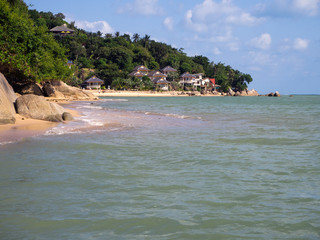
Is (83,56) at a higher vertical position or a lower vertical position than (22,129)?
higher

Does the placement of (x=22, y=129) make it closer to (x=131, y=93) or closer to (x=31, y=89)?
(x=31, y=89)

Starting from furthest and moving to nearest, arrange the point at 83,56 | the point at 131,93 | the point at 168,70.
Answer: the point at 168,70 < the point at 83,56 < the point at 131,93

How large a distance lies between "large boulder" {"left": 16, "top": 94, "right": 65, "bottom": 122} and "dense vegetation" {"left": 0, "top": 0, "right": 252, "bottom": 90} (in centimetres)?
887

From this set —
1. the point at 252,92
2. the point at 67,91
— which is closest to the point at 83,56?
the point at 67,91

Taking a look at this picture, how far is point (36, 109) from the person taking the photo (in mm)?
14891

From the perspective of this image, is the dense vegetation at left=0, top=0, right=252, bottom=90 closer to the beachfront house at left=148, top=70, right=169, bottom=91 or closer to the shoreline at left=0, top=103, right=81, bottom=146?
the beachfront house at left=148, top=70, right=169, bottom=91

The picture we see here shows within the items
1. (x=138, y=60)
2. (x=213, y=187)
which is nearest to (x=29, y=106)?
(x=213, y=187)

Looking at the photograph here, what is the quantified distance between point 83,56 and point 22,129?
91.4 m

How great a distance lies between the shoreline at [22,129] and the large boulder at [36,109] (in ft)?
1.09

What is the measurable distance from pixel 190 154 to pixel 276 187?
3.08 meters

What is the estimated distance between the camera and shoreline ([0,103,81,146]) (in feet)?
32.9

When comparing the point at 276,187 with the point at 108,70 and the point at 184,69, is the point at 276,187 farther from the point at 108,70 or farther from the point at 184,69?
the point at 184,69

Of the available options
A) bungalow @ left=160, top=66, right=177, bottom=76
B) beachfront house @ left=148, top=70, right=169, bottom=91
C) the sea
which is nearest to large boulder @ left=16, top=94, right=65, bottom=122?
the sea

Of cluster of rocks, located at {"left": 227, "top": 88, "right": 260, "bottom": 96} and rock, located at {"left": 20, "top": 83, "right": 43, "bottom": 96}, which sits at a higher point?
cluster of rocks, located at {"left": 227, "top": 88, "right": 260, "bottom": 96}
